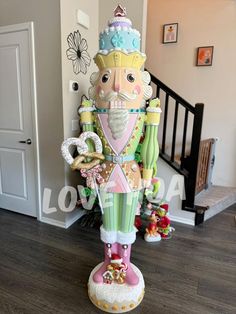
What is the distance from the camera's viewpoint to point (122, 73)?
1.31 metres

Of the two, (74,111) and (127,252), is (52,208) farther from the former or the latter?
(127,252)

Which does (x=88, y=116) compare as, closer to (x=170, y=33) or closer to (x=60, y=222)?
(x=60, y=222)

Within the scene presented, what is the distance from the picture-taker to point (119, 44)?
1.29 metres

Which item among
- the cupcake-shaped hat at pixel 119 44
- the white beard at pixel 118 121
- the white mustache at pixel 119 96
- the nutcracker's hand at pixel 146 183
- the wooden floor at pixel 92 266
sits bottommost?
the wooden floor at pixel 92 266

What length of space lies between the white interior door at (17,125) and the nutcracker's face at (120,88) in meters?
1.35

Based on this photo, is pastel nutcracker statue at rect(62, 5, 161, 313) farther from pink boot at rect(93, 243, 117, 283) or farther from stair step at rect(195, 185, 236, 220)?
stair step at rect(195, 185, 236, 220)

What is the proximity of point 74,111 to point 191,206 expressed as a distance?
1.70 meters

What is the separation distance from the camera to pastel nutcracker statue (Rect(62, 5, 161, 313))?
4.29ft

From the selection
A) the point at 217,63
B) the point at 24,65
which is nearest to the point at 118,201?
the point at 24,65

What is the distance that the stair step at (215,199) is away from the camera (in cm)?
270

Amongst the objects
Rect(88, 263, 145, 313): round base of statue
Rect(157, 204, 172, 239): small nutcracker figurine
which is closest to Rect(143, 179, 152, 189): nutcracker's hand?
Rect(88, 263, 145, 313): round base of statue

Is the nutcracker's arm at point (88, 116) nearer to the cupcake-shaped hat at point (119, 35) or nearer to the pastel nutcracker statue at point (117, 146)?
the pastel nutcracker statue at point (117, 146)

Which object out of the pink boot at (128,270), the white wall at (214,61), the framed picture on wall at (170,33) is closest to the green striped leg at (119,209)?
the pink boot at (128,270)

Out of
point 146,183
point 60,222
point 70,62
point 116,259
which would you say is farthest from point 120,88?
point 60,222
